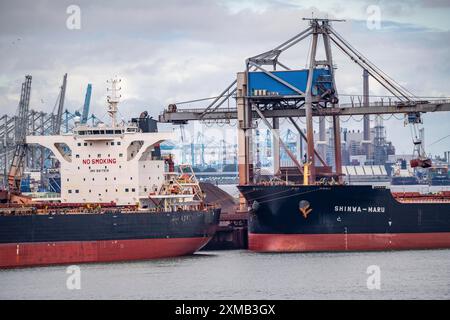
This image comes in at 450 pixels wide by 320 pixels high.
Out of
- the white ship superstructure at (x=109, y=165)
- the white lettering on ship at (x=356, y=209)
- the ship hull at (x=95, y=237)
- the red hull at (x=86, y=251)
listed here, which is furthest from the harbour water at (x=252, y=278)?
the white ship superstructure at (x=109, y=165)

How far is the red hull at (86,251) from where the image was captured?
5322cm

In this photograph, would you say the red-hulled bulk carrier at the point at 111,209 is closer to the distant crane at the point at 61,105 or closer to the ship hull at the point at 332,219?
the ship hull at the point at 332,219

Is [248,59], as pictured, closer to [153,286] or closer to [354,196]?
[354,196]

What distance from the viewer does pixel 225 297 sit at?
42.0 meters

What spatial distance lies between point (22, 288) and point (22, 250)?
8.52 m

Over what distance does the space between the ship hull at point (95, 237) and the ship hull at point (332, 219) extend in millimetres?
3532

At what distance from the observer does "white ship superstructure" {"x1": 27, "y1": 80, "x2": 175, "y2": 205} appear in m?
58.3

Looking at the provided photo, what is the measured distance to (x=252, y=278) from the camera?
4706cm

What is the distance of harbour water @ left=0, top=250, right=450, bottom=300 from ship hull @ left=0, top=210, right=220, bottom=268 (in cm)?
122

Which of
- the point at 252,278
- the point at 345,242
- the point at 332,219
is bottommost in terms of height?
the point at 252,278

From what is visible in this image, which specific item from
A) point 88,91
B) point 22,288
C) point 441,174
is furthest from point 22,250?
point 441,174

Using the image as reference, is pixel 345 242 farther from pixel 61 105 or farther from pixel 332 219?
pixel 61 105

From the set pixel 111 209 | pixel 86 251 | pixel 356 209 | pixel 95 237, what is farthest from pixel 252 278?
pixel 356 209

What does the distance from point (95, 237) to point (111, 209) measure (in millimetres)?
1945
